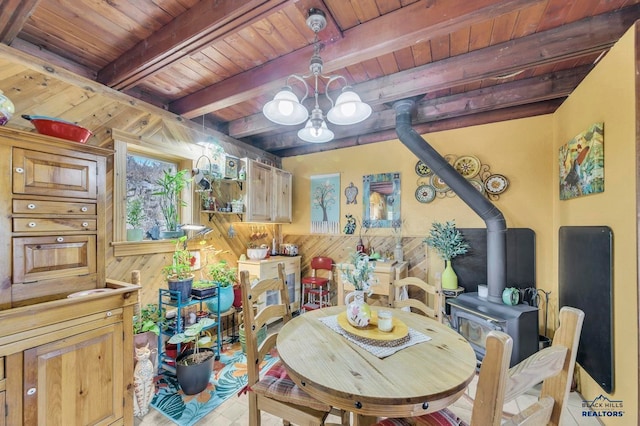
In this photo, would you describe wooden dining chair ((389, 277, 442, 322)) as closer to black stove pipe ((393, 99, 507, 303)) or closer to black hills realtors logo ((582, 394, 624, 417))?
black stove pipe ((393, 99, 507, 303))

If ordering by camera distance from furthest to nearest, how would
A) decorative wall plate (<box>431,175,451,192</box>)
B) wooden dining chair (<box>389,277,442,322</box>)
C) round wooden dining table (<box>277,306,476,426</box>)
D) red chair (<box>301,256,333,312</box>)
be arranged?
red chair (<box>301,256,333,312</box>)
decorative wall plate (<box>431,175,451,192</box>)
wooden dining chair (<box>389,277,442,322</box>)
round wooden dining table (<box>277,306,476,426</box>)

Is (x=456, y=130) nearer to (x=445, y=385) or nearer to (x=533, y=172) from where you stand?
(x=533, y=172)

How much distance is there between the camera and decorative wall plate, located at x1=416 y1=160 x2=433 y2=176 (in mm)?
3510

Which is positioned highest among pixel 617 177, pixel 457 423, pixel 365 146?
pixel 365 146

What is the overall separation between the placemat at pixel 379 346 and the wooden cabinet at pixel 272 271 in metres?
1.52

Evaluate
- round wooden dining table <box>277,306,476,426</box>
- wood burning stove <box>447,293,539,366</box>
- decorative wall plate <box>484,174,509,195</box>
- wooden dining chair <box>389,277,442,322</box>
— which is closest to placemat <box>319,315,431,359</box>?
round wooden dining table <box>277,306,476,426</box>

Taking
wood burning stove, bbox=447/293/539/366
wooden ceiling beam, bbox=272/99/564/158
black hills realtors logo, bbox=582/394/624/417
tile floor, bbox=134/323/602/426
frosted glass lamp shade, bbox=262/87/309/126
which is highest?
wooden ceiling beam, bbox=272/99/564/158

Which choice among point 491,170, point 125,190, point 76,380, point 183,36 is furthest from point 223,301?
point 491,170

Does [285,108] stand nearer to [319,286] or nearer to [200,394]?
[200,394]

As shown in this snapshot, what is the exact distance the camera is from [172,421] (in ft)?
6.23

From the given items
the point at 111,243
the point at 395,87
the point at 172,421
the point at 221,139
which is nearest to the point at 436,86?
the point at 395,87

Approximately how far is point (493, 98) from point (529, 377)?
2.86 metres

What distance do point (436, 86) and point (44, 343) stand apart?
329 cm

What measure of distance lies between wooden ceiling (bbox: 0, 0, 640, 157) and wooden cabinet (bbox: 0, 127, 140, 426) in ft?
2.84
